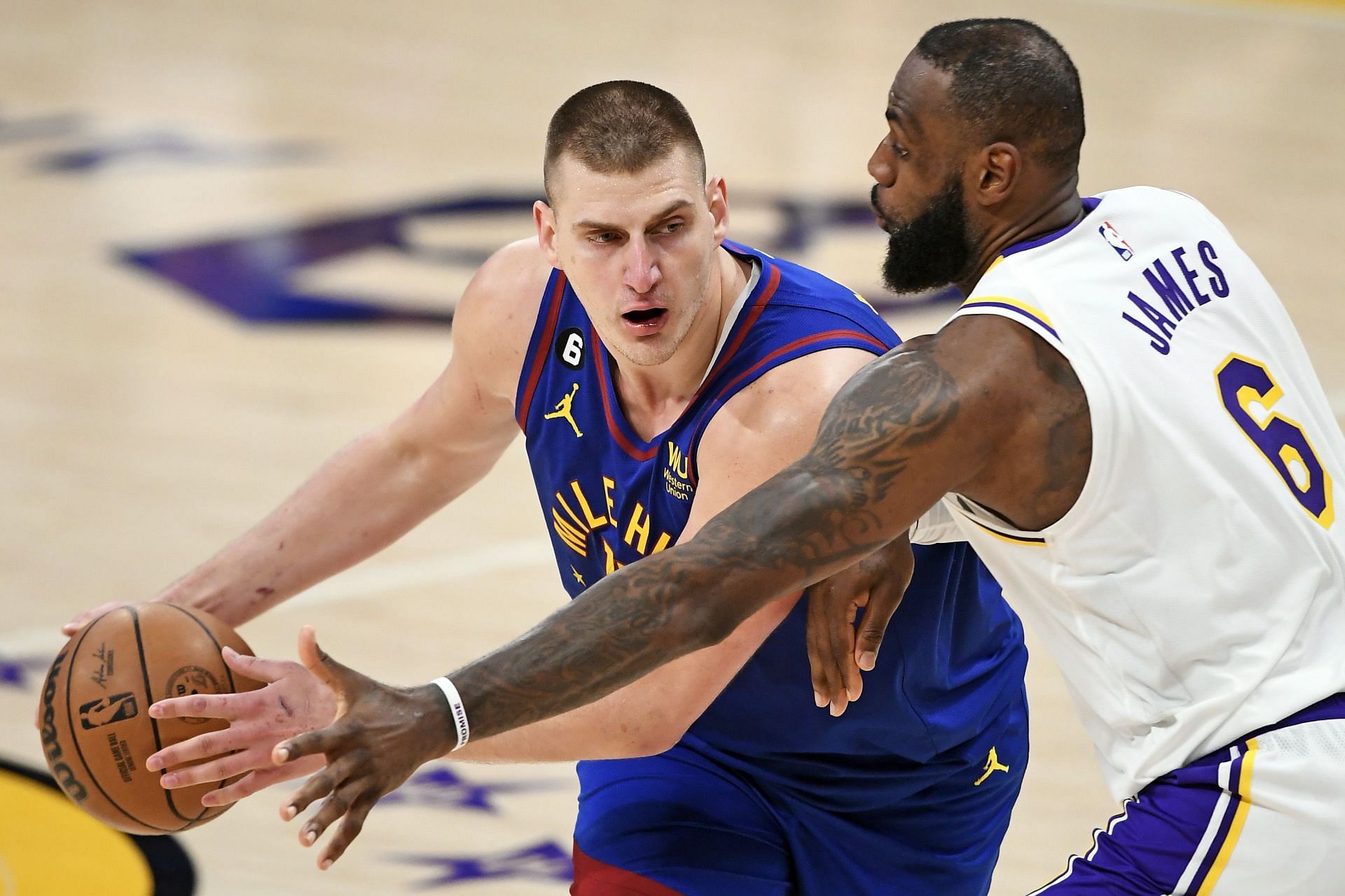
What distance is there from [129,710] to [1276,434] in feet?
7.41

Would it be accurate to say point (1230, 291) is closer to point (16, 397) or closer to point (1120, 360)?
point (1120, 360)

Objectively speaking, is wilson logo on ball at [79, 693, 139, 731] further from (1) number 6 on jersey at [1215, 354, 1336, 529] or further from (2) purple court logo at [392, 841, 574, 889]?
(1) number 6 on jersey at [1215, 354, 1336, 529]

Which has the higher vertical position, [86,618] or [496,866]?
[86,618]

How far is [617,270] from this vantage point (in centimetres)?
352

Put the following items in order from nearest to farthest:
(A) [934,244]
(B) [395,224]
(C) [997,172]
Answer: (C) [997,172], (A) [934,244], (B) [395,224]

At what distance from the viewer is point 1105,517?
2.92 m

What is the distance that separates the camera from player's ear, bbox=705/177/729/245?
3676mm

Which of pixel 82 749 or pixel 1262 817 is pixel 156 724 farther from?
pixel 1262 817

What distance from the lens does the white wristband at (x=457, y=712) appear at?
2699 mm

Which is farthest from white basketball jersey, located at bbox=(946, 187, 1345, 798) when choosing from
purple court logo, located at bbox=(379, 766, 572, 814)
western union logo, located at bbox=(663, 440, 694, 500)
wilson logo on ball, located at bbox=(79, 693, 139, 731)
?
purple court logo, located at bbox=(379, 766, 572, 814)

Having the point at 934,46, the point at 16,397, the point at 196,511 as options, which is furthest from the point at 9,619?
the point at 934,46

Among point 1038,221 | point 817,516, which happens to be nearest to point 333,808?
point 817,516

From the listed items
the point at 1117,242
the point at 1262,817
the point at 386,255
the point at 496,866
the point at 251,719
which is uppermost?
the point at 386,255

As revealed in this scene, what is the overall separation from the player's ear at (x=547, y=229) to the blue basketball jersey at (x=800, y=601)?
0.21 metres
